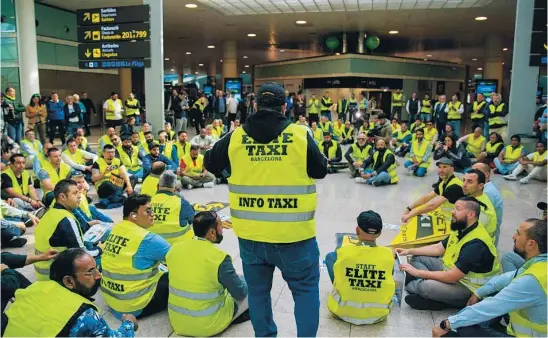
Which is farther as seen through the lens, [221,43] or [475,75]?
[475,75]

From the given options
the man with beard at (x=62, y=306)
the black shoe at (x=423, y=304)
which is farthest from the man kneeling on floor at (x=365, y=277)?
→ the man with beard at (x=62, y=306)

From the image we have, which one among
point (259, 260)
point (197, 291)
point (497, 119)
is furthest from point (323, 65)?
point (259, 260)

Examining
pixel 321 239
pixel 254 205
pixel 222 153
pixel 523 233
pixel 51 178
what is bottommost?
pixel 321 239

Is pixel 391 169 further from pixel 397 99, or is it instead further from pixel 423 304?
pixel 397 99

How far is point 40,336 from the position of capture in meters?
2.16

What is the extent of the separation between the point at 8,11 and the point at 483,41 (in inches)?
853

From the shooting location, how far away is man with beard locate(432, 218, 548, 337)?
2.60 metres

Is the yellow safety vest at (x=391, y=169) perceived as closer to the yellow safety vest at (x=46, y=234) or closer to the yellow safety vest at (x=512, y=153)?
the yellow safety vest at (x=512, y=153)

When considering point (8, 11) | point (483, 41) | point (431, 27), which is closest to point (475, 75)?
point (483, 41)

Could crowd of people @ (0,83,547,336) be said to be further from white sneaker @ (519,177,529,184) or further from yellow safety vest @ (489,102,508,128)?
yellow safety vest @ (489,102,508,128)

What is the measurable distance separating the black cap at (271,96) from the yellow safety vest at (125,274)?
1.55m

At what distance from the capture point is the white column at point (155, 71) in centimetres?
1005

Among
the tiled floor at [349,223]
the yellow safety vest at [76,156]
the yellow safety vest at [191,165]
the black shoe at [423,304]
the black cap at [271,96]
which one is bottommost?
the tiled floor at [349,223]

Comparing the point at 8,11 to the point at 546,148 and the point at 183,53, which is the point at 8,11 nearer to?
the point at 546,148
